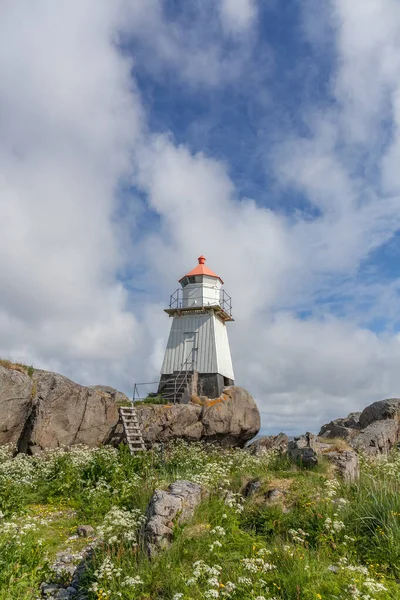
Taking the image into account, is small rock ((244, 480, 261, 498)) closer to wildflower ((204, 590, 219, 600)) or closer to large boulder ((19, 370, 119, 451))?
wildflower ((204, 590, 219, 600))

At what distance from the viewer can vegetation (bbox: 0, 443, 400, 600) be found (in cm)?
→ 536

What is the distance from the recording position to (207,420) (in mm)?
26234

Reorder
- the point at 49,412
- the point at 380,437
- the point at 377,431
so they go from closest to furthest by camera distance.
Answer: the point at 49,412
the point at 380,437
the point at 377,431

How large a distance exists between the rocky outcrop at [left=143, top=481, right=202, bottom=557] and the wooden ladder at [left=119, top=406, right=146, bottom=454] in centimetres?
1209

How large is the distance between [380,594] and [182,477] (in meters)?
6.26

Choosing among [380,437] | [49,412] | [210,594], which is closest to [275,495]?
[210,594]

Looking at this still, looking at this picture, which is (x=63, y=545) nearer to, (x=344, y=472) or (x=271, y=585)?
(x=271, y=585)

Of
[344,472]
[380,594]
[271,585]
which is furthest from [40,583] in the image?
[344,472]

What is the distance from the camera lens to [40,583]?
6.59 metres

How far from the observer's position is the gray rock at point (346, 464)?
11.1 m

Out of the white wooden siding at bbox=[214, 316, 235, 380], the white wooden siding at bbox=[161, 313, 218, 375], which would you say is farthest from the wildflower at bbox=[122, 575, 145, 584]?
the white wooden siding at bbox=[214, 316, 235, 380]

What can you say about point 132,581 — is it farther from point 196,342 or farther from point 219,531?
point 196,342

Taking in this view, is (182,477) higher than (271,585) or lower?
higher

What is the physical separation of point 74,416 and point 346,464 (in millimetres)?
12700
